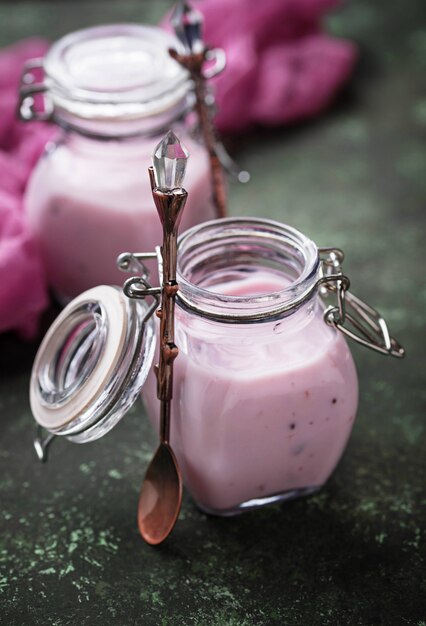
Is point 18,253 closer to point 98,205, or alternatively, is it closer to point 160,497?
point 98,205

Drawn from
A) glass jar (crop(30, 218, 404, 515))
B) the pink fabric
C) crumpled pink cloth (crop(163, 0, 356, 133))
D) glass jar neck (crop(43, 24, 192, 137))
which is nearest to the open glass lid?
glass jar (crop(30, 218, 404, 515))

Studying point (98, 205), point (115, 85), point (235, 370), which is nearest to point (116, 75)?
point (115, 85)

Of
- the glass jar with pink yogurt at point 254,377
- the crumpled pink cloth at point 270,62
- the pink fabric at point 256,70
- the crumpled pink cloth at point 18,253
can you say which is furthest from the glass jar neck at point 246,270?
the crumpled pink cloth at point 270,62

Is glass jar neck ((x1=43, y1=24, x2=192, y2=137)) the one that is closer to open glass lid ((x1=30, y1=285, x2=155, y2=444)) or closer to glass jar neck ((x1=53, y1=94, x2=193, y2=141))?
glass jar neck ((x1=53, y1=94, x2=193, y2=141))

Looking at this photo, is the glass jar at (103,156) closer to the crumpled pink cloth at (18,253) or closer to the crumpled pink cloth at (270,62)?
the crumpled pink cloth at (18,253)

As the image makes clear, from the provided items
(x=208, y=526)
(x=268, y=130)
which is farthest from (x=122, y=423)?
(x=268, y=130)

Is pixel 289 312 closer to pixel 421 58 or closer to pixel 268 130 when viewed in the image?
pixel 268 130
